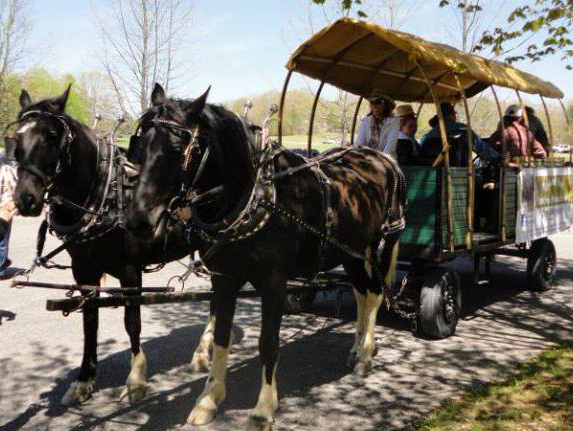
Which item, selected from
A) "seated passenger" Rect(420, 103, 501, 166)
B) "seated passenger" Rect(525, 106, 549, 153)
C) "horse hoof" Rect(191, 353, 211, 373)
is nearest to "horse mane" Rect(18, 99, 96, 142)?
"horse hoof" Rect(191, 353, 211, 373)

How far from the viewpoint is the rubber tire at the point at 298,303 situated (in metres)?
7.25

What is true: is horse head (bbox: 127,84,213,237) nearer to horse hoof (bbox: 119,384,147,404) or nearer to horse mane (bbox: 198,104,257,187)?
horse mane (bbox: 198,104,257,187)

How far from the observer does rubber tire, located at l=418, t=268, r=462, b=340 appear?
237 inches

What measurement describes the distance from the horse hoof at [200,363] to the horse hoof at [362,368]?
1405 millimetres

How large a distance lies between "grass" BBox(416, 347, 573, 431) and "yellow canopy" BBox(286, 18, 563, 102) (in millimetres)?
3025

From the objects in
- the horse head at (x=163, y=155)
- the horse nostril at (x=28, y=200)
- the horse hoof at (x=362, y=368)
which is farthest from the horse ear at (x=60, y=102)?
the horse hoof at (x=362, y=368)

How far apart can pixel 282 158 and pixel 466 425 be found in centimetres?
233

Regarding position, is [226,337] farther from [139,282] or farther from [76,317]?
[76,317]

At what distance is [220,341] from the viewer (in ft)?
14.0

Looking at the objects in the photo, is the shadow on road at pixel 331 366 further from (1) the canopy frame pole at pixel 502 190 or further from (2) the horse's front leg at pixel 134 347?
(1) the canopy frame pole at pixel 502 190

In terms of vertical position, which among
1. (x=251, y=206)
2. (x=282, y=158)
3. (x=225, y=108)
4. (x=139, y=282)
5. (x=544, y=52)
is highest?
(x=544, y=52)

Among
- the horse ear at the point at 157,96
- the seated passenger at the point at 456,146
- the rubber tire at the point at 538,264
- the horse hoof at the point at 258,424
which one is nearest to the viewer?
the horse ear at the point at 157,96

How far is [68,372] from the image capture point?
16.7 feet

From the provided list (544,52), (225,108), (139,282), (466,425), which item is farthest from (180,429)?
(544,52)
